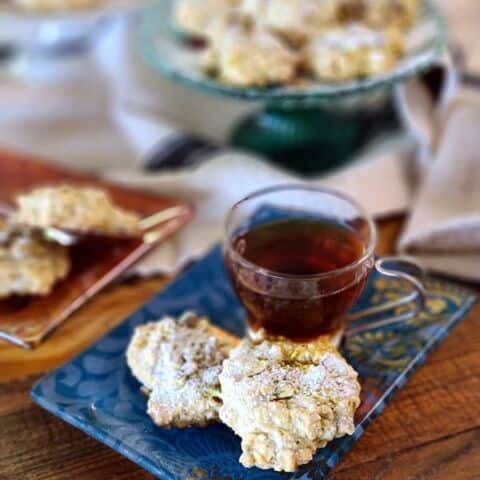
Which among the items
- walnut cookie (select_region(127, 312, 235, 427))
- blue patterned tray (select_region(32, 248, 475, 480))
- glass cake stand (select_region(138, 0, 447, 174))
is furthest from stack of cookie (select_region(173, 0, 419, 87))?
walnut cookie (select_region(127, 312, 235, 427))

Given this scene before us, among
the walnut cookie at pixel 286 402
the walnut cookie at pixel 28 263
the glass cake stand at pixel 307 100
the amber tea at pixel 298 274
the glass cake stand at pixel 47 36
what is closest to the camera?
the walnut cookie at pixel 286 402

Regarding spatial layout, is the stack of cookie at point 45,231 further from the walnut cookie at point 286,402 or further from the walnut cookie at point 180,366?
the walnut cookie at point 286,402

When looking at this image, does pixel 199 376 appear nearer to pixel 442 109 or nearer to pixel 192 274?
pixel 192 274

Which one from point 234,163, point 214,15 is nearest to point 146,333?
point 234,163

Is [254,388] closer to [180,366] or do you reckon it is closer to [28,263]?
[180,366]

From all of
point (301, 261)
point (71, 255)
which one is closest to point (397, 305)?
point (301, 261)

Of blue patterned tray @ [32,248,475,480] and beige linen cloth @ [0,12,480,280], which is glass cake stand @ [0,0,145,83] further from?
blue patterned tray @ [32,248,475,480]

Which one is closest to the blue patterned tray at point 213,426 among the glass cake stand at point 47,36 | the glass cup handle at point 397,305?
the glass cup handle at point 397,305
